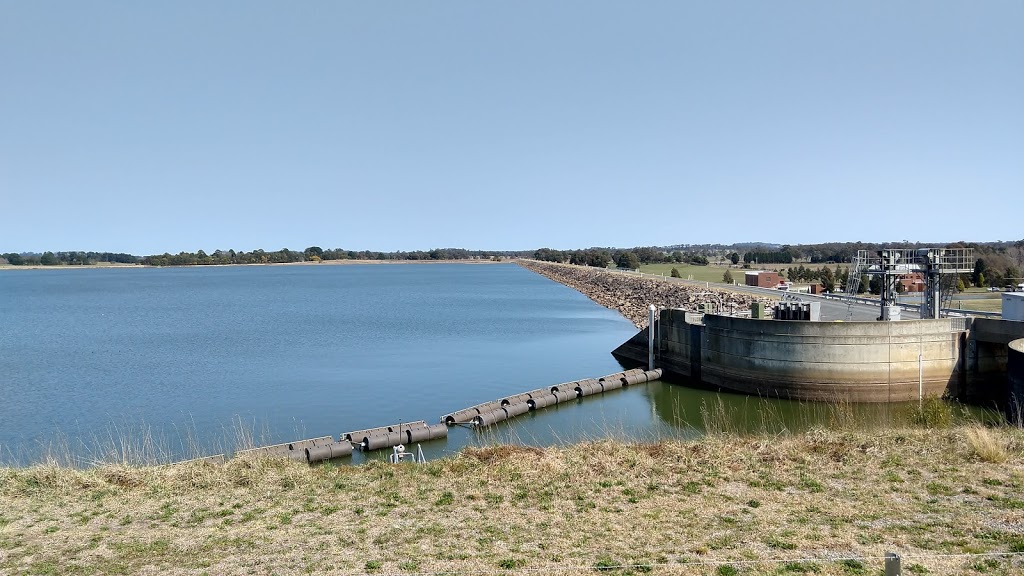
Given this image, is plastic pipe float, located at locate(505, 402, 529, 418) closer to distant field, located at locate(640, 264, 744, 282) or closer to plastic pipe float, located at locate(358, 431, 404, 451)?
plastic pipe float, located at locate(358, 431, 404, 451)

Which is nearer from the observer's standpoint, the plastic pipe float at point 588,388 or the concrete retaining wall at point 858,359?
the concrete retaining wall at point 858,359

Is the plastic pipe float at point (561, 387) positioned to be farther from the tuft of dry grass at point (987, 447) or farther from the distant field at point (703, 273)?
the distant field at point (703, 273)

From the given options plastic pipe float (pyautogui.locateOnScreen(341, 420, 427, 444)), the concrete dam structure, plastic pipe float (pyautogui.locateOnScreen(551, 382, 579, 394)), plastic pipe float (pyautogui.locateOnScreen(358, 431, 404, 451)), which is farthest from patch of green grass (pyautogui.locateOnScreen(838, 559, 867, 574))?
plastic pipe float (pyautogui.locateOnScreen(551, 382, 579, 394))

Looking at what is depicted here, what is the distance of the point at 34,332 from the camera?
6369cm

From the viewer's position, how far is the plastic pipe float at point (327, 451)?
71.7 feet

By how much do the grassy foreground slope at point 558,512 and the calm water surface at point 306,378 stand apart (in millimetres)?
6962

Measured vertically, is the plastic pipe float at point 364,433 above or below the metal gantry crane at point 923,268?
below

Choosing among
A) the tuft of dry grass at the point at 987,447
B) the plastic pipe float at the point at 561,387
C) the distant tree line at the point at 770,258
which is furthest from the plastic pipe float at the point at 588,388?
the distant tree line at the point at 770,258

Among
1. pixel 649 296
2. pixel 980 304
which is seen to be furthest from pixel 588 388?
pixel 649 296

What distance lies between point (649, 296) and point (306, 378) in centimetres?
4535

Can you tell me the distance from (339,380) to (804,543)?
31563mm

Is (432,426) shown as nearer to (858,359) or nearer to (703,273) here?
(858,359)

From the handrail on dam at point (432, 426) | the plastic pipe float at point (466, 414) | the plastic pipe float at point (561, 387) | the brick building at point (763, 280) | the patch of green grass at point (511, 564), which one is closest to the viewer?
the patch of green grass at point (511, 564)

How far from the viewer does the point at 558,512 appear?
10.9m
